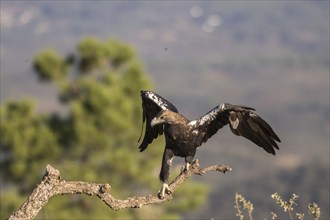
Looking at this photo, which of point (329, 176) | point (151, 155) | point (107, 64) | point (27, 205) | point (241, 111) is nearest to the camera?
point (27, 205)

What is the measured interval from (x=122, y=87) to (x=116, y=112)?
1665mm

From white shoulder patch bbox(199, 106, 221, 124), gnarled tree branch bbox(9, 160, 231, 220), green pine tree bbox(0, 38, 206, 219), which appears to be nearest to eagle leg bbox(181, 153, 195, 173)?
white shoulder patch bbox(199, 106, 221, 124)

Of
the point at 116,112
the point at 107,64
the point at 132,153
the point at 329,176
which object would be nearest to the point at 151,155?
the point at 132,153

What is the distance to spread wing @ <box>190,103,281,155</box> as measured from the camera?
792 centimetres

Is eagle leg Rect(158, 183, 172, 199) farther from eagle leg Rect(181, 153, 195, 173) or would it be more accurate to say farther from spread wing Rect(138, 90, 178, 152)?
spread wing Rect(138, 90, 178, 152)

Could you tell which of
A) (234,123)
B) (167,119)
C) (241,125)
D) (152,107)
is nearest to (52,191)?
(167,119)

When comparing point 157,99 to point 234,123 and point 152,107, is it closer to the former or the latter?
point 152,107

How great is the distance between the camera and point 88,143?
27875 millimetres

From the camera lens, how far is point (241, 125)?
8094 mm

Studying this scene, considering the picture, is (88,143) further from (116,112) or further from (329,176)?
(329,176)

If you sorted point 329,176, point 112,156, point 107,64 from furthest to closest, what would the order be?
point 329,176 → point 107,64 → point 112,156

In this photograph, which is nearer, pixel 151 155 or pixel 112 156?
pixel 112 156

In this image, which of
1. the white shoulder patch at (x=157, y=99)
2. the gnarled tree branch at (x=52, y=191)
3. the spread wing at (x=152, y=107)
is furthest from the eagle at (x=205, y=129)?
the gnarled tree branch at (x=52, y=191)

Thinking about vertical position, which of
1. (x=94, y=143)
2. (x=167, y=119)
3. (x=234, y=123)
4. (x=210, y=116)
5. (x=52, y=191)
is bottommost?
(x=52, y=191)
